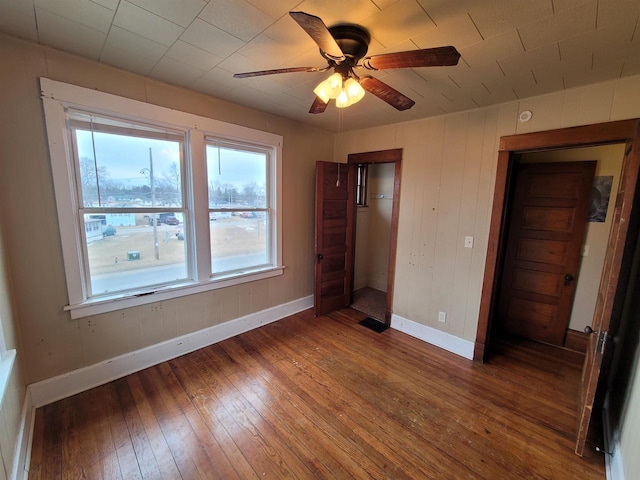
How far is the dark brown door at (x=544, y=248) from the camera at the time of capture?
2764 millimetres

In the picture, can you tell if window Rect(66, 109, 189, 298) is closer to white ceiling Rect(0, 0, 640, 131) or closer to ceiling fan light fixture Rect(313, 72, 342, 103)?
white ceiling Rect(0, 0, 640, 131)

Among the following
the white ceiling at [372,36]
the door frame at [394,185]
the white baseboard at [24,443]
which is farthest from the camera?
the door frame at [394,185]

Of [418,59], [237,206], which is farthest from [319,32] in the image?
[237,206]

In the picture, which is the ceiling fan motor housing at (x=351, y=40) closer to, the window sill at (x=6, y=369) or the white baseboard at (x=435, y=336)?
the window sill at (x=6, y=369)

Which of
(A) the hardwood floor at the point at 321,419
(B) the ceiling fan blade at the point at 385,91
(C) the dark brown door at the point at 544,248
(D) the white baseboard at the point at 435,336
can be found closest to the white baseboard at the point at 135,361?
(A) the hardwood floor at the point at 321,419

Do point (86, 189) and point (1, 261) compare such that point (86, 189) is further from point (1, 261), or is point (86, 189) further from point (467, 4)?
point (467, 4)

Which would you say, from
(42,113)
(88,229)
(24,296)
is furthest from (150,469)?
(42,113)

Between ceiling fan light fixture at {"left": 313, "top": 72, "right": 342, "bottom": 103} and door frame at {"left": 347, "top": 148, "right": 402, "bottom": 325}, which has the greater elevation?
ceiling fan light fixture at {"left": 313, "top": 72, "right": 342, "bottom": 103}

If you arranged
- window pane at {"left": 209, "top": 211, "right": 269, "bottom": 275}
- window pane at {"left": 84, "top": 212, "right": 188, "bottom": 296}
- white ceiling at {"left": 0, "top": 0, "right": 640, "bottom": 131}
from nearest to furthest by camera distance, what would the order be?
white ceiling at {"left": 0, "top": 0, "right": 640, "bottom": 131} < window pane at {"left": 84, "top": 212, "right": 188, "bottom": 296} < window pane at {"left": 209, "top": 211, "right": 269, "bottom": 275}

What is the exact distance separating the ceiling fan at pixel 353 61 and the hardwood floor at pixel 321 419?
7.17 feet

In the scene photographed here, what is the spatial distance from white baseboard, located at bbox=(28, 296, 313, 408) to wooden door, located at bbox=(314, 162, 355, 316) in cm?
77

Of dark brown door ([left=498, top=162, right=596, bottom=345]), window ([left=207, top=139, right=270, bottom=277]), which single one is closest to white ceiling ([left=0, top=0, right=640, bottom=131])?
window ([left=207, top=139, right=270, bottom=277])

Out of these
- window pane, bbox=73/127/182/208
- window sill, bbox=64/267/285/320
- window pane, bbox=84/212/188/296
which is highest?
window pane, bbox=73/127/182/208

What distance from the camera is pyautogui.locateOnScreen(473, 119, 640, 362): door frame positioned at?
1924 millimetres
